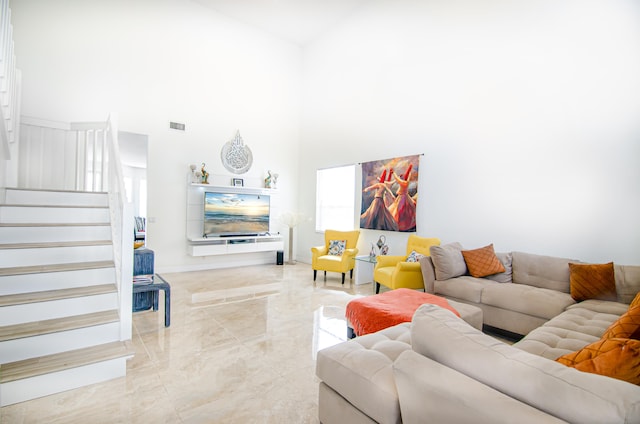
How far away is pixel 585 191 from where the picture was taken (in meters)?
3.62

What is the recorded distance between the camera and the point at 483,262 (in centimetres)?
383

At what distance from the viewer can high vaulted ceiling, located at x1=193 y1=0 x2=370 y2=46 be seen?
629cm

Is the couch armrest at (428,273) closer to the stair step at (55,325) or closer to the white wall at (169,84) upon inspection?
the stair step at (55,325)

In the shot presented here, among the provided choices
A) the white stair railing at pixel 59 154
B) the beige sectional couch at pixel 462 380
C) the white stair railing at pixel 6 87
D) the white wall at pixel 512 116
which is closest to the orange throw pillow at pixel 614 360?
the beige sectional couch at pixel 462 380

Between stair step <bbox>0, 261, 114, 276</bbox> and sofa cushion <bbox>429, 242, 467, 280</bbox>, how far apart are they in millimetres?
3519

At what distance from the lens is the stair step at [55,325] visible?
2.27 meters

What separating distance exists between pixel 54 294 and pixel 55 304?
0.13 metres

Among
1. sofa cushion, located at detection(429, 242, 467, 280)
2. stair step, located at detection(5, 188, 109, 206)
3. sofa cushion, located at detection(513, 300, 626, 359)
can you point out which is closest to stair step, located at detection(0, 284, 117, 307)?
stair step, located at detection(5, 188, 109, 206)

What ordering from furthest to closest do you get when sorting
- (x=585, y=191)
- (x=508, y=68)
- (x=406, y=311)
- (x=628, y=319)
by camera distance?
1. (x=508, y=68)
2. (x=585, y=191)
3. (x=406, y=311)
4. (x=628, y=319)

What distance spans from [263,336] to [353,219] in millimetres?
3646

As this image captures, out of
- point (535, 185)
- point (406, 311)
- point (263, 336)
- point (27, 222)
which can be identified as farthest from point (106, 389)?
point (535, 185)

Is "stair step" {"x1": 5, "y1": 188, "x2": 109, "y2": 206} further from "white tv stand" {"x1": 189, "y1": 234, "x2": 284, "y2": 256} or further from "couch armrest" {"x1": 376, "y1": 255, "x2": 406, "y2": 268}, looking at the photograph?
"couch armrest" {"x1": 376, "y1": 255, "x2": 406, "y2": 268}

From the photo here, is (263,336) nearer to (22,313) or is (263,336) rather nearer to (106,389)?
(106,389)

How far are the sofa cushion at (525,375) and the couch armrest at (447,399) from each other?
0.04m
